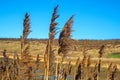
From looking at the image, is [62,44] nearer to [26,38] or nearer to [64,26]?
[64,26]

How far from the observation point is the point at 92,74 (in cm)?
2612

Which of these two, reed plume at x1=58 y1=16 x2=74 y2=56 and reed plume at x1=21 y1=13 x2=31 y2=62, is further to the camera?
reed plume at x1=58 y1=16 x2=74 y2=56

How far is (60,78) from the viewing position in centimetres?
1814

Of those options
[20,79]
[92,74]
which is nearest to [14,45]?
[92,74]

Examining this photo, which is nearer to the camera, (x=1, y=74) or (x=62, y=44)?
(x=62, y=44)

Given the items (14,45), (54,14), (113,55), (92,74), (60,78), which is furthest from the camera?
(14,45)

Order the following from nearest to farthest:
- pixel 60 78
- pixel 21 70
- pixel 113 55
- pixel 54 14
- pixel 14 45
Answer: pixel 54 14 → pixel 21 70 → pixel 60 78 → pixel 113 55 → pixel 14 45

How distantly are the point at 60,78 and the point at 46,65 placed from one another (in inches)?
103

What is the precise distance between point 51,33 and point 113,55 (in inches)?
3157

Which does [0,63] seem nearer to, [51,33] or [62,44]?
[62,44]

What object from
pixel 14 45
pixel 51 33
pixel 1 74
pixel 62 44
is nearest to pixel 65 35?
pixel 62 44

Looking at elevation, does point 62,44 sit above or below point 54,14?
below

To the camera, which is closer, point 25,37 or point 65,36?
point 25,37

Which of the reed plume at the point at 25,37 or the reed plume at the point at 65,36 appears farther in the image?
the reed plume at the point at 65,36
